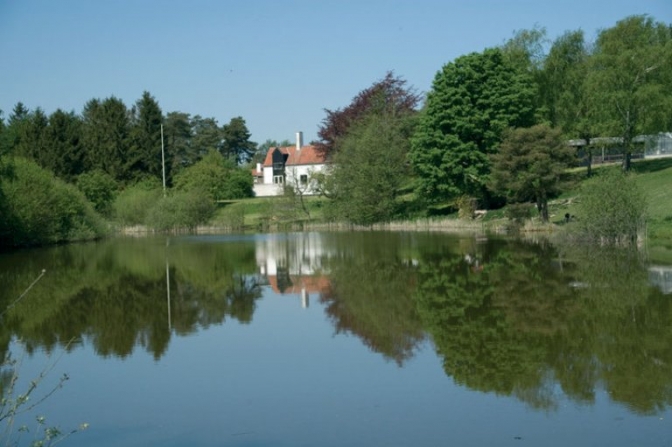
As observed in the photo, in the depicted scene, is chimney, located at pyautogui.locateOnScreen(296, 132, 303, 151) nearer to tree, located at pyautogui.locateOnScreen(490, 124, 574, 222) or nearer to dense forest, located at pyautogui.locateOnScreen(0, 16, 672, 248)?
dense forest, located at pyautogui.locateOnScreen(0, 16, 672, 248)

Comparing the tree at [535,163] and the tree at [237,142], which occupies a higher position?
the tree at [237,142]

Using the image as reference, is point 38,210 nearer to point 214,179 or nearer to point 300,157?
point 214,179

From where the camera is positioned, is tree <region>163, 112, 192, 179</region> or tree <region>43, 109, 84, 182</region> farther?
tree <region>163, 112, 192, 179</region>

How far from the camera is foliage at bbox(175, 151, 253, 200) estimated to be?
209 feet

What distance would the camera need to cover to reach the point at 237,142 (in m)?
100

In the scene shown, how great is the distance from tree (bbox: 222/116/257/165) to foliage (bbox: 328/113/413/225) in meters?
46.7

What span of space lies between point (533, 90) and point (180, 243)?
20742 millimetres

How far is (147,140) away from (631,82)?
40151 mm

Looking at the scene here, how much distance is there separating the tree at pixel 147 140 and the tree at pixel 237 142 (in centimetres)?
2802

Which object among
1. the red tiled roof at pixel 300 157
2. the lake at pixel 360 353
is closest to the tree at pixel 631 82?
→ the lake at pixel 360 353

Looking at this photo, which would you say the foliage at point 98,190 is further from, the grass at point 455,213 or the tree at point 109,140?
the grass at point 455,213

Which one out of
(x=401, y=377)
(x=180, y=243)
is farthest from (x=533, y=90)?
(x=401, y=377)

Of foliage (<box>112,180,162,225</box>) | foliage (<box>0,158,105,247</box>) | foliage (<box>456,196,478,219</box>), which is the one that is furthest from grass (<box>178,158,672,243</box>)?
foliage (<box>0,158,105,247</box>)

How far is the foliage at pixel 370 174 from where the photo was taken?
4941 cm
